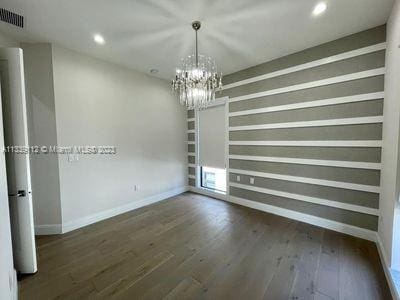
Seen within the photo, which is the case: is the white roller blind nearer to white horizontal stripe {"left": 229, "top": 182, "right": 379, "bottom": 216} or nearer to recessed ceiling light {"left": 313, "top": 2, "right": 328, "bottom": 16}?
white horizontal stripe {"left": 229, "top": 182, "right": 379, "bottom": 216}

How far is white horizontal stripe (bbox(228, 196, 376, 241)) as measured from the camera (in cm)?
253

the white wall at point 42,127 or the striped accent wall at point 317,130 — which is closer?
the striped accent wall at point 317,130

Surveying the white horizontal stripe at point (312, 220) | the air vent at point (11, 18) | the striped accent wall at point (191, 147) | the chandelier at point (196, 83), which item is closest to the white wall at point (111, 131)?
the striped accent wall at point (191, 147)

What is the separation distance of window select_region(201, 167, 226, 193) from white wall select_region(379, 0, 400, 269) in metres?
2.70

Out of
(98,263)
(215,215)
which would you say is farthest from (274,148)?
(98,263)

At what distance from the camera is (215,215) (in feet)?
11.2

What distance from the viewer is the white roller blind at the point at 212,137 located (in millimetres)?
4195

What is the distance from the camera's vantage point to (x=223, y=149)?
418 centimetres

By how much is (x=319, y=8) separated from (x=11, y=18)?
350 cm

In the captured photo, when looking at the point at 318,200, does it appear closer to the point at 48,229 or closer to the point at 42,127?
the point at 48,229

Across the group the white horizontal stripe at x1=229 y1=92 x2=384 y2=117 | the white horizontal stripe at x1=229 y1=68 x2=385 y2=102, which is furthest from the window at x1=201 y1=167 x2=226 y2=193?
the white horizontal stripe at x1=229 y1=68 x2=385 y2=102

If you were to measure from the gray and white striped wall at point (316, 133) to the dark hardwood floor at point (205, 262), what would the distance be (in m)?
0.40

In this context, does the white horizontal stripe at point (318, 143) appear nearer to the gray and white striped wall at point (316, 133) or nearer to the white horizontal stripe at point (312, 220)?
the gray and white striped wall at point (316, 133)

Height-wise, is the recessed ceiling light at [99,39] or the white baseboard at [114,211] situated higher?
the recessed ceiling light at [99,39]
